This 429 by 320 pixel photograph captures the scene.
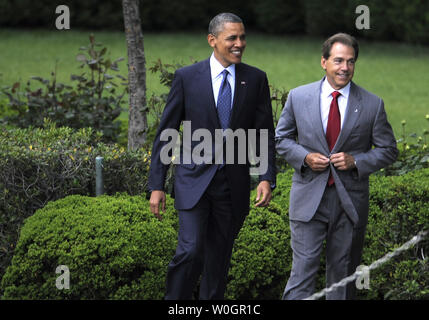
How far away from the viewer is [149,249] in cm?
468

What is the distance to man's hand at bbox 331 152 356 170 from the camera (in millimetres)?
4039

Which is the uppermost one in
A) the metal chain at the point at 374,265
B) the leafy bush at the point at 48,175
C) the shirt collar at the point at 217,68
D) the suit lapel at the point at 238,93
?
the shirt collar at the point at 217,68

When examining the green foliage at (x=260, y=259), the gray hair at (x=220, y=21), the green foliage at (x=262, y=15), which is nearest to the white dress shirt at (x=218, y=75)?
the gray hair at (x=220, y=21)

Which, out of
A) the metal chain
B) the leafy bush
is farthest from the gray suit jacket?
the leafy bush

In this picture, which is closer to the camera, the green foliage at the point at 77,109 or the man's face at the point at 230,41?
the man's face at the point at 230,41

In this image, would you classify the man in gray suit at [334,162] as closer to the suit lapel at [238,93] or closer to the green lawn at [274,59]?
the suit lapel at [238,93]

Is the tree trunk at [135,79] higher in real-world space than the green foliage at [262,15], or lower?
lower

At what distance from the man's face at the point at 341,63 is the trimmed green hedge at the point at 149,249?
3.67 ft

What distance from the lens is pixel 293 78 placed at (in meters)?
15.7

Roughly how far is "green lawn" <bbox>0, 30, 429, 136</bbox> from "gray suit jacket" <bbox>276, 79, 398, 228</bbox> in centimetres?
695

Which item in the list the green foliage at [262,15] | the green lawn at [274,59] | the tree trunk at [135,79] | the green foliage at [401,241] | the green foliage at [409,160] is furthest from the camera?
the green foliage at [262,15]

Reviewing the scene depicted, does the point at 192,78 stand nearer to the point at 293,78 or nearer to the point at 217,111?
the point at 217,111

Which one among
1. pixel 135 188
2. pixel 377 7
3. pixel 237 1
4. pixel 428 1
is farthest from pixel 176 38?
pixel 135 188

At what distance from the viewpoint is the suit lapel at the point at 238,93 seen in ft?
13.8
